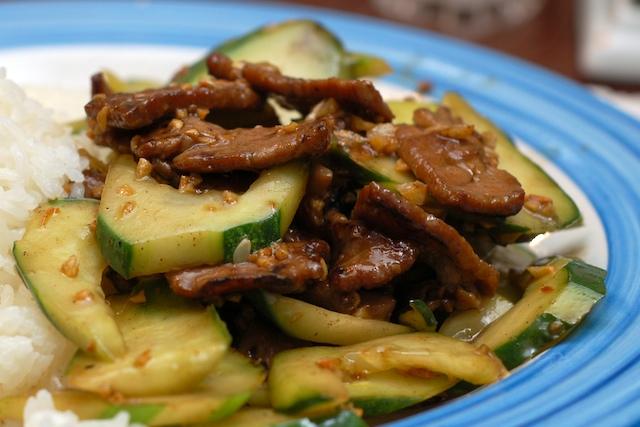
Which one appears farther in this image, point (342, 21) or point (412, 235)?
point (342, 21)

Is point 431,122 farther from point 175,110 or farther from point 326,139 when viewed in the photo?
point 175,110

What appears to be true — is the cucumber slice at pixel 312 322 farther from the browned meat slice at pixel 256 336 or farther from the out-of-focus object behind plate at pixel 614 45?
the out-of-focus object behind plate at pixel 614 45

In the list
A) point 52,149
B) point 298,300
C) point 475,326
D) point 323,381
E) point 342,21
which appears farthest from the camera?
point 342,21

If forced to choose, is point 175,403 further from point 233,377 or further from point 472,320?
point 472,320

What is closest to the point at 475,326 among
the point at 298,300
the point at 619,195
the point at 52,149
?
the point at 298,300

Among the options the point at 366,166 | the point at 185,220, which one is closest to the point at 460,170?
the point at 366,166

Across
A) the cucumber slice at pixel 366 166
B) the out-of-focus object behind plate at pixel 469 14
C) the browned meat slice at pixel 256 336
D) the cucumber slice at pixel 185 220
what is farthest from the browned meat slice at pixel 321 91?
the out-of-focus object behind plate at pixel 469 14
